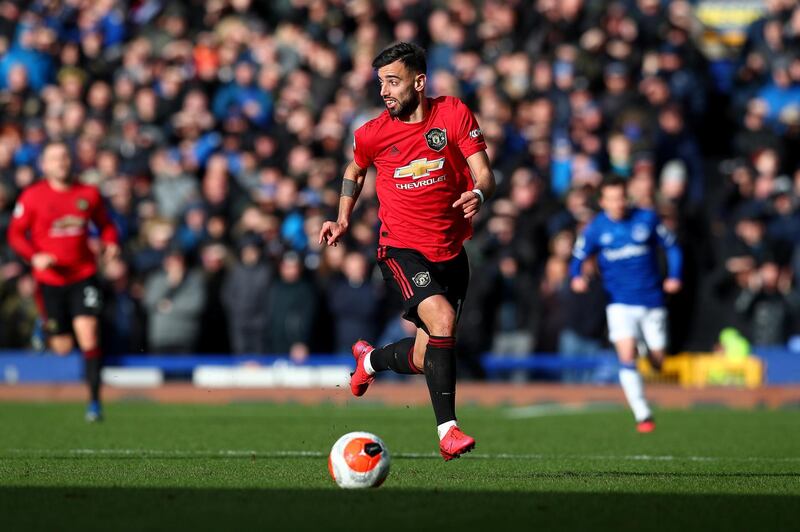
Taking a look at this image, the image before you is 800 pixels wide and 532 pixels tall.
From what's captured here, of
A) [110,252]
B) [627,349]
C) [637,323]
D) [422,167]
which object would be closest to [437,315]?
[422,167]

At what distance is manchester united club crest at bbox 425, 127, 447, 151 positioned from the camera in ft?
30.8

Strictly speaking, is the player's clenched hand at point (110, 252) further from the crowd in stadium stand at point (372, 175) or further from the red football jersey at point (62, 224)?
the crowd in stadium stand at point (372, 175)

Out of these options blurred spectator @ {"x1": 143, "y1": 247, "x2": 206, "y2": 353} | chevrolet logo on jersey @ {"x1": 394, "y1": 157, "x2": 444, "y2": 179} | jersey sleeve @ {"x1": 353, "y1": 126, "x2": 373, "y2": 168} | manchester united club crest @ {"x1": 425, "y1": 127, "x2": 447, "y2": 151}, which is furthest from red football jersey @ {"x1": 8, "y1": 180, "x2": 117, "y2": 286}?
manchester united club crest @ {"x1": 425, "y1": 127, "x2": 447, "y2": 151}

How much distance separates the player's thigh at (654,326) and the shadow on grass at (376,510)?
6.71 m

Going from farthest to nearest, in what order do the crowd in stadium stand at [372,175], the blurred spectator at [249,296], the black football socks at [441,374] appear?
the blurred spectator at [249,296], the crowd in stadium stand at [372,175], the black football socks at [441,374]

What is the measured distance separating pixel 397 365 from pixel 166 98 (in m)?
13.2

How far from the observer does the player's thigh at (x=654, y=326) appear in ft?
47.7

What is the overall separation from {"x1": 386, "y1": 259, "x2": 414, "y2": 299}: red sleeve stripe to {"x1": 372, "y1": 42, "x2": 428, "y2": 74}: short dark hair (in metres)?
1.21

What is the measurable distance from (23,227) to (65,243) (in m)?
0.43

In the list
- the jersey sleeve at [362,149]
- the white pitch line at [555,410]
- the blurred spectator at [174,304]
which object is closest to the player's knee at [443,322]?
the jersey sleeve at [362,149]

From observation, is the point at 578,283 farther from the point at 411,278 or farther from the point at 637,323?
the point at 411,278

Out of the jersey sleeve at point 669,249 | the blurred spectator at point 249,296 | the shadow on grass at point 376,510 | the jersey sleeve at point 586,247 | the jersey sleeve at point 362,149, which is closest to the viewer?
the shadow on grass at point 376,510

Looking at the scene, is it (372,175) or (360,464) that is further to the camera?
(372,175)

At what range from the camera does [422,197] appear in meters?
9.48
